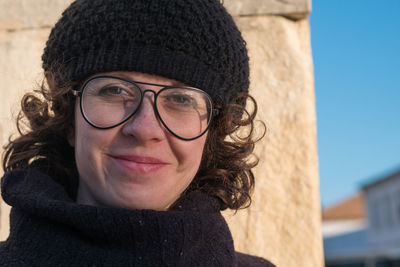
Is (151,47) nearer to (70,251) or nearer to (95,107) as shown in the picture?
(95,107)

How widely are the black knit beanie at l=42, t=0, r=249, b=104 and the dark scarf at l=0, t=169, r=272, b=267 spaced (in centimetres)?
39

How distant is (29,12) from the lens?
6.30 ft

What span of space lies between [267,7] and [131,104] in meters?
0.93

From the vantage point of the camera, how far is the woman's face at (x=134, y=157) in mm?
1173

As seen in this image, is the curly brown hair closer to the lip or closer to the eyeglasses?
the eyeglasses

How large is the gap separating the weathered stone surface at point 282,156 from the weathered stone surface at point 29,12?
2.83ft

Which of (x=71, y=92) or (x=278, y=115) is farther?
(x=278, y=115)

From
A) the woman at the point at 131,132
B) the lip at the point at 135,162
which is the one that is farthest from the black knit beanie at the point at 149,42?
the lip at the point at 135,162

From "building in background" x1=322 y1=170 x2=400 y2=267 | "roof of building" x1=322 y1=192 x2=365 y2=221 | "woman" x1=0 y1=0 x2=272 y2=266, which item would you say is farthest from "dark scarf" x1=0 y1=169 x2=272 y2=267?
"roof of building" x1=322 y1=192 x2=365 y2=221

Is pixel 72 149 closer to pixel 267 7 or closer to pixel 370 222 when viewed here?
pixel 267 7

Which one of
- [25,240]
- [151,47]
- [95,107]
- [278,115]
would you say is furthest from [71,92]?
[278,115]

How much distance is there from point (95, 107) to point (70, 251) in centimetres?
41

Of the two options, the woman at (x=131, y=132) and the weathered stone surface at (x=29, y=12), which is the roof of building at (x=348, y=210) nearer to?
the weathered stone surface at (x=29, y=12)

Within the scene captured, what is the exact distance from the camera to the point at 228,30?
134 cm
